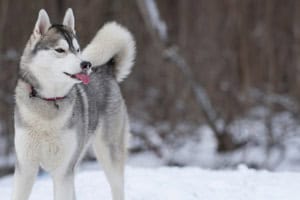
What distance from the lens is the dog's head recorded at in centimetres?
413

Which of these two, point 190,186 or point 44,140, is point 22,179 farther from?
point 190,186

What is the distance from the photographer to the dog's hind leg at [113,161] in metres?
5.13

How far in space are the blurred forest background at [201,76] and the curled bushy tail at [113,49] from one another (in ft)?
16.3

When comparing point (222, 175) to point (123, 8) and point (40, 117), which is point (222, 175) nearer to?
point (40, 117)

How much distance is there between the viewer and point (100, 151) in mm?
5148

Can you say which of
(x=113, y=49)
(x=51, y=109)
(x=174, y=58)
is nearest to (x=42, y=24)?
(x=51, y=109)

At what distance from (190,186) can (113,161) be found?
979mm

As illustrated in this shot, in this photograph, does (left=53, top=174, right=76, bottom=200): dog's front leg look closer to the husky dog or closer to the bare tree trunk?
the husky dog

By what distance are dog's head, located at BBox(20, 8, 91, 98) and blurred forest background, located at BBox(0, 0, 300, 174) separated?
5892mm

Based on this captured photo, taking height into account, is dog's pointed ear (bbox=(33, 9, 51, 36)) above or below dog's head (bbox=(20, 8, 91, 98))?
above

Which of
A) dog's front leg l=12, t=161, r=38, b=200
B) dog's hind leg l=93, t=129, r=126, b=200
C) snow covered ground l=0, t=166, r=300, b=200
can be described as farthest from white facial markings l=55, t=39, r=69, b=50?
snow covered ground l=0, t=166, r=300, b=200

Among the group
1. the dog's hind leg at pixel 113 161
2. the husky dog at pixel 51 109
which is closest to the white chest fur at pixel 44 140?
the husky dog at pixel 51 109

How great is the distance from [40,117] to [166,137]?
6.93 m

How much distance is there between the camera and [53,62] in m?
4.18
